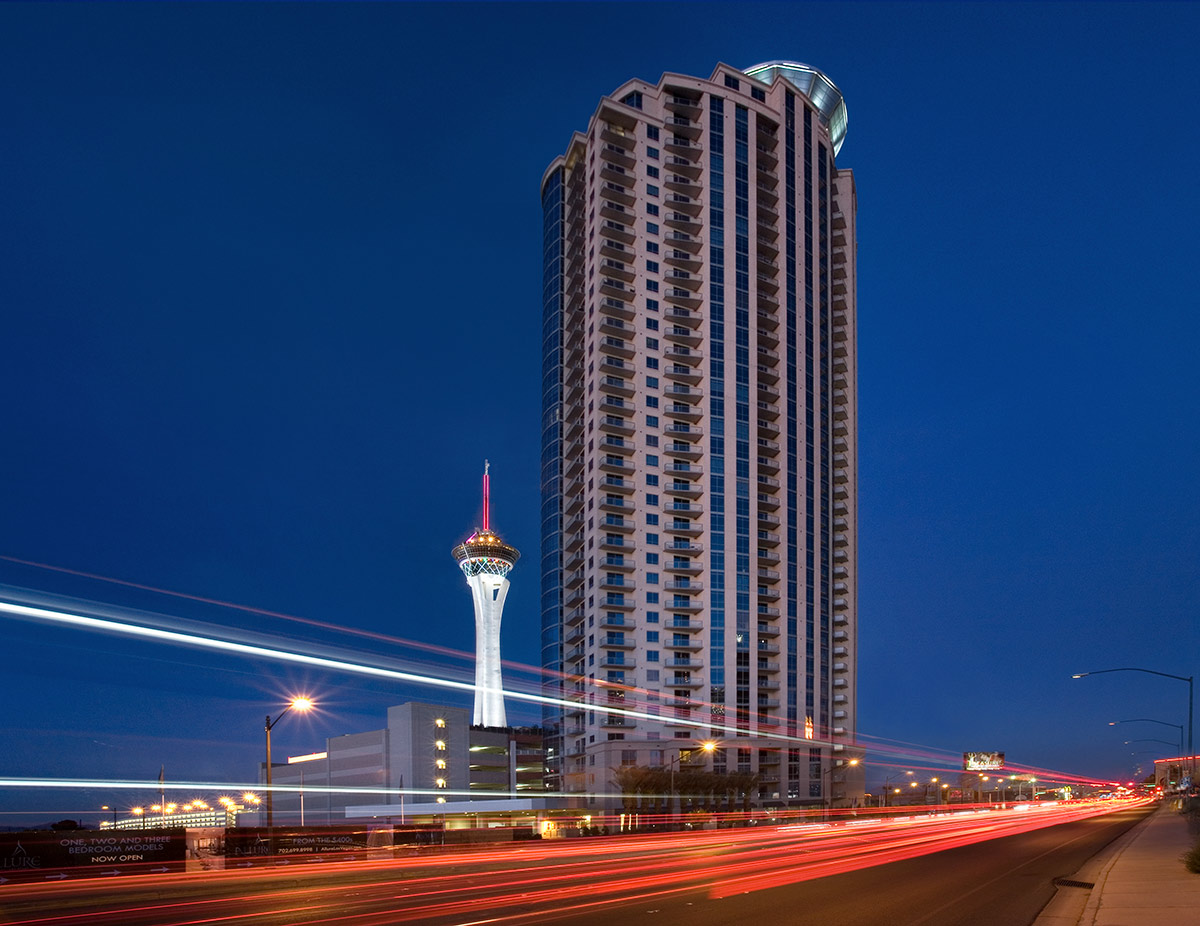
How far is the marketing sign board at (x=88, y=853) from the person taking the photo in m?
31.3

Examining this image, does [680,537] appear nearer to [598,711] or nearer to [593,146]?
[598,711]

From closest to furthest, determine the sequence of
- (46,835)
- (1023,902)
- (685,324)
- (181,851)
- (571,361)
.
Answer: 1. (1023,902)
2. (46,835)
3. (181,851)
4. (685,324)
5. (571,361)

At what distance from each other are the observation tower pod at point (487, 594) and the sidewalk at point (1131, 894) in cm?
10626

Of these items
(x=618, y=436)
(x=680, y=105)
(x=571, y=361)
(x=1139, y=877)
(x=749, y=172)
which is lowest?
(x=1139, y=877)

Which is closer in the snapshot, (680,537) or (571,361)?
(680,537)

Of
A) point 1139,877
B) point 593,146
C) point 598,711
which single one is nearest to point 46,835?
point 1139,877

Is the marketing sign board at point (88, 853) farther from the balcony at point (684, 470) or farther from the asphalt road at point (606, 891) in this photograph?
the balcony at point (684, 470)

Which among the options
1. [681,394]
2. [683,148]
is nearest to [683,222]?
[683,148]

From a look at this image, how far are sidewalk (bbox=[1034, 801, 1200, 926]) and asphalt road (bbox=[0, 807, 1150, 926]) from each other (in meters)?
0.65

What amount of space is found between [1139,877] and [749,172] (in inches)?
4219

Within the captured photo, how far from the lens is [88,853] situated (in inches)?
1288

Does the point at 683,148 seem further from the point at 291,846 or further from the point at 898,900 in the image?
the point at 898,900

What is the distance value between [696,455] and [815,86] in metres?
63.1

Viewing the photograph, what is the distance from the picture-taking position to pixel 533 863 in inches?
1406
